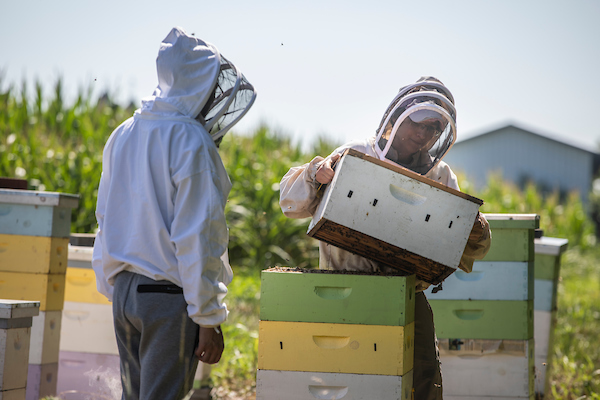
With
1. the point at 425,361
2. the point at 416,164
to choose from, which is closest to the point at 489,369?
the point at 425,361

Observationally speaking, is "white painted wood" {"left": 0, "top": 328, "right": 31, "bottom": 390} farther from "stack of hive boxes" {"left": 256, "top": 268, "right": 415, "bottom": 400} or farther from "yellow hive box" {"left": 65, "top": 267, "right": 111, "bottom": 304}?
"stack of hive boxes" {"left": 256, "top": 268, "right": 415, "bottom": 400}

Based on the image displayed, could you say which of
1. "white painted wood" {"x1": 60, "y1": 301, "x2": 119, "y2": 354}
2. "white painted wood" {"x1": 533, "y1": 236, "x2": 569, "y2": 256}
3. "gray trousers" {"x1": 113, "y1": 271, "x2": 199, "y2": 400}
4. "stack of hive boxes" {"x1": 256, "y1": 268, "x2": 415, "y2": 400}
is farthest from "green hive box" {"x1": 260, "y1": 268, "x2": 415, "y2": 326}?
"white painted wood" {"x1": 533, "y1": 236, "x2": 569, "y2": 256}

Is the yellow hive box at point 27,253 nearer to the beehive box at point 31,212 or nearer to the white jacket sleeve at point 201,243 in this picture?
the beehive box at point 31,212

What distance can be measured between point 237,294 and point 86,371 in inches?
107

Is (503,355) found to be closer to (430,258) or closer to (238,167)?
(430,258)

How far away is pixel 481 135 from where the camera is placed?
85.1ft

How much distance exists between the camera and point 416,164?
8.63ft

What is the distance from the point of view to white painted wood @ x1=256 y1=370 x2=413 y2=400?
218cm

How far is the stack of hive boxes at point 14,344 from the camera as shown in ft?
8.35

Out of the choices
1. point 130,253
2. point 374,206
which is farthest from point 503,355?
point 130,253

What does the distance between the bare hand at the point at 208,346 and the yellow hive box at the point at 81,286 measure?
1740 millimetres

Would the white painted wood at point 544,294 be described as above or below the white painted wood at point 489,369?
above

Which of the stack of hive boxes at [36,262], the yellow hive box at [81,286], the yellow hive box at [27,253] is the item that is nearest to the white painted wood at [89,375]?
the stack of hive boxes at [36,262]

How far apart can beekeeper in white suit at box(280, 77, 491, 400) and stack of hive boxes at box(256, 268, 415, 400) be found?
0.37 m
